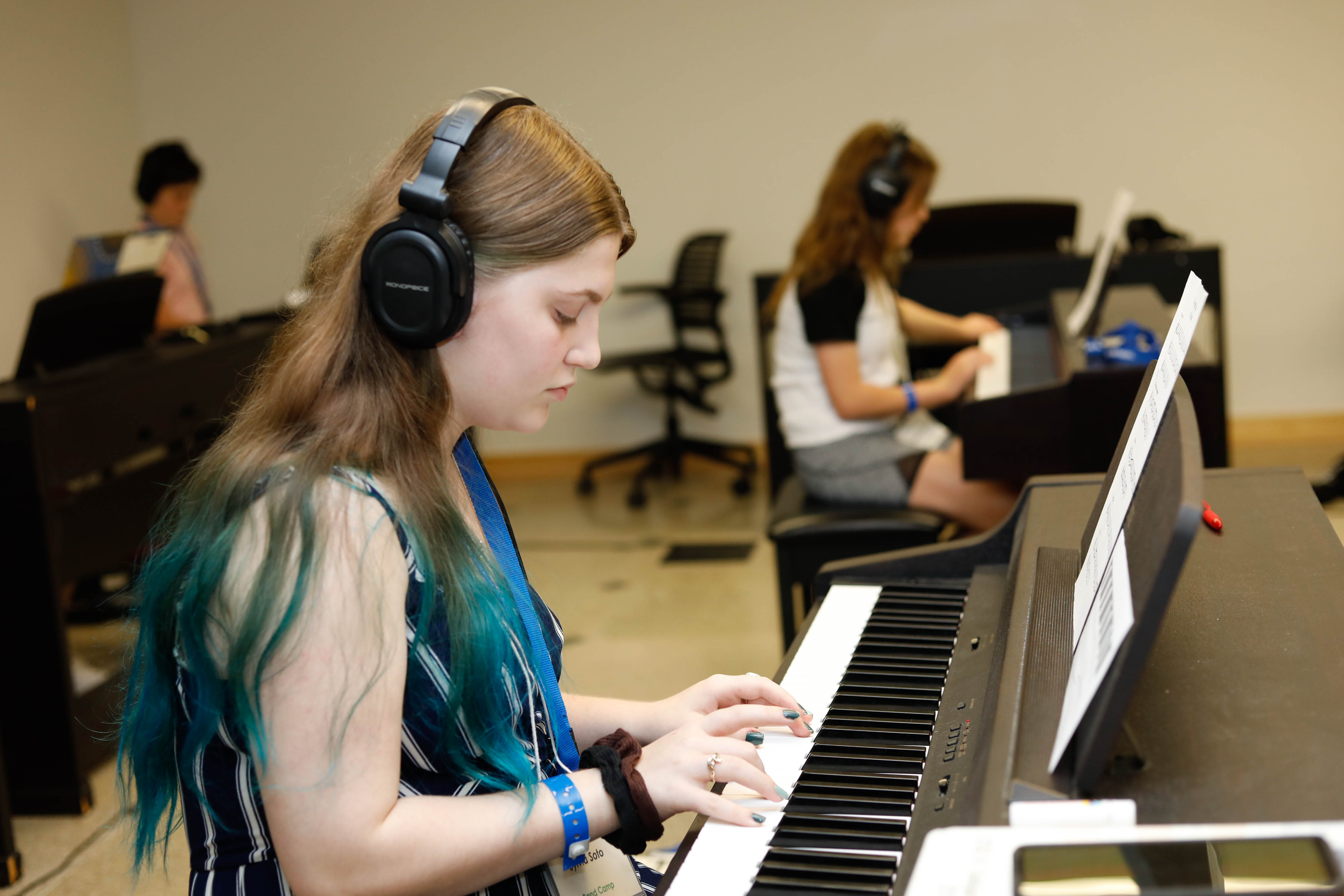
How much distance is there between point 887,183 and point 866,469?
2.26 ft

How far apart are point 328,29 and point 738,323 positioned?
7.65 feet

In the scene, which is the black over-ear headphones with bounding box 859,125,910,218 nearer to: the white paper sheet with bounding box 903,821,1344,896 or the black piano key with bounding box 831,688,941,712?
the black piano key with bounding box 831,688,941,712

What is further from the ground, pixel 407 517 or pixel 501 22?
pixel 501 22

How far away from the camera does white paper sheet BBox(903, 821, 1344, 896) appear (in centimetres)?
76

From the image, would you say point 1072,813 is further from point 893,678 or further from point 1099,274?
point 1099,274

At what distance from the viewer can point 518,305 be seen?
1010mm

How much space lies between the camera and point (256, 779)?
99cm

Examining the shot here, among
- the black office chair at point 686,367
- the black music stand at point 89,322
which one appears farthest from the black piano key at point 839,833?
the black office chair at point 686,367

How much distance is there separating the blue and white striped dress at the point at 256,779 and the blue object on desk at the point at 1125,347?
6.11ft

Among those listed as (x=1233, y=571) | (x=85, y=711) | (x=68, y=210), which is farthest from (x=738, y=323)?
(x=1233, y=571)

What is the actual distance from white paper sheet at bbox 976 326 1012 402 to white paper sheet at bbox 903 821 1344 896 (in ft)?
6.11

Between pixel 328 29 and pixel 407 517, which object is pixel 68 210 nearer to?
pixel 328 29

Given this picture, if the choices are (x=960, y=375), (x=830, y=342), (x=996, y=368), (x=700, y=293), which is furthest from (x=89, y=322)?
(x=700, y=293)

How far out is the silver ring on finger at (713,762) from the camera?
1.02m
